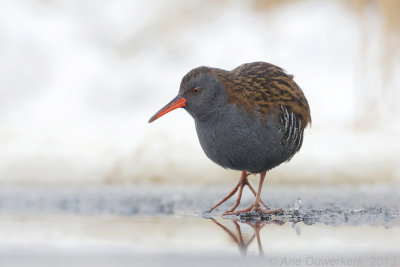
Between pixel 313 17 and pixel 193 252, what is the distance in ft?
26.2

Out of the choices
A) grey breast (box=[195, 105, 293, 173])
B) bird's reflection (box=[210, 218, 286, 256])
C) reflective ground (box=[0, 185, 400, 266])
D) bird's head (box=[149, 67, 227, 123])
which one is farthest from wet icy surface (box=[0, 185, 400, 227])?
bird's head (box=[149, 67, 227, 123])

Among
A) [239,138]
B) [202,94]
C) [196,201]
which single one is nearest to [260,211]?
[239,138]

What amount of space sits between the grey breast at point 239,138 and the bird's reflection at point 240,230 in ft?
1.26

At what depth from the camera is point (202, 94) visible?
434 cm

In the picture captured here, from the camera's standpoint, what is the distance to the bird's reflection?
10.1 ft

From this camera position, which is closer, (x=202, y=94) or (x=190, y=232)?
(x=190, y=232)

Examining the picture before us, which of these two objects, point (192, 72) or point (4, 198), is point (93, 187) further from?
point (192, 72)

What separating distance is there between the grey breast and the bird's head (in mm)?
57

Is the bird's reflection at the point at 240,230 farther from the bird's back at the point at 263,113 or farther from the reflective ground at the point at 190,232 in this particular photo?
the bird's back at the point at 263,113

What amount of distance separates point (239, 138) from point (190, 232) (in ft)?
2.77

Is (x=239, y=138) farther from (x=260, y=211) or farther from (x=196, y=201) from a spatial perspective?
(x=196, y=201)

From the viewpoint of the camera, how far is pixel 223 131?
429 cm

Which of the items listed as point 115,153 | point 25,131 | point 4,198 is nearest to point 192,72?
point 4,198

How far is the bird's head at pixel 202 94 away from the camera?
4337 millimetres
